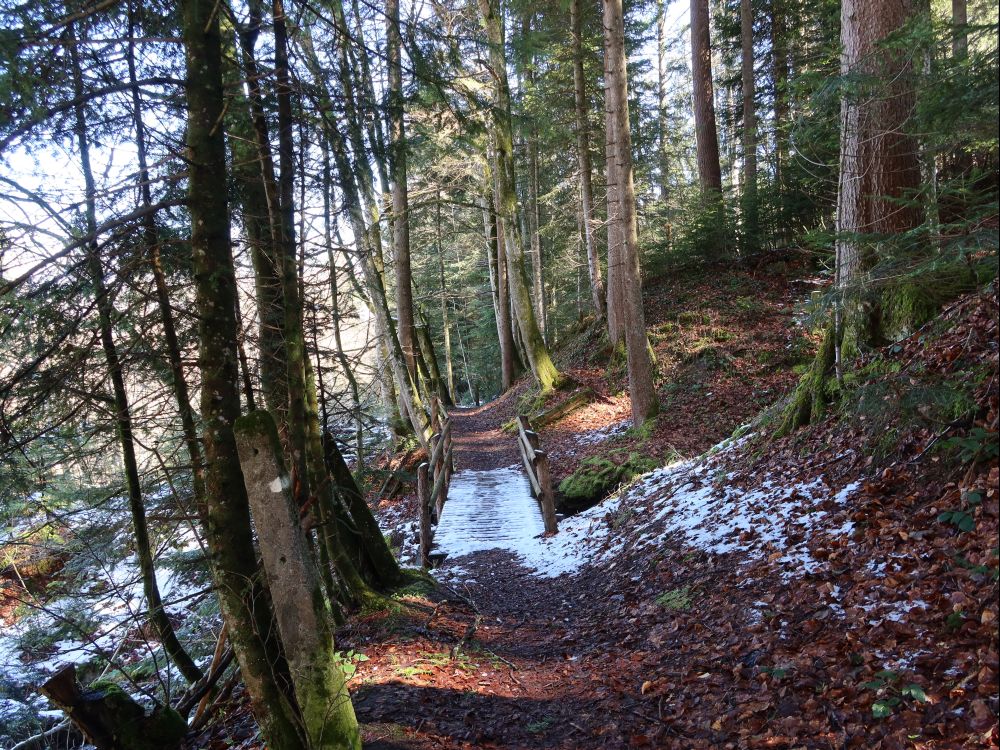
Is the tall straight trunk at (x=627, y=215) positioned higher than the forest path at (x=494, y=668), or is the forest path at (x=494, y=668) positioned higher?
the tall straight trunk at (x=627, y=215)

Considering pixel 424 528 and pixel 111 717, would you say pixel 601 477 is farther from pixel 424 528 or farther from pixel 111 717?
pixel 111 717

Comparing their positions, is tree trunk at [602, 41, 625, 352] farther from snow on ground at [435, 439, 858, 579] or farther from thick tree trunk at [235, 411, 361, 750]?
thick tree trunk at [235, 411, 361, 750]

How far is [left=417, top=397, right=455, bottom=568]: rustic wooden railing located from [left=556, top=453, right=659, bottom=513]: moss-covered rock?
2236 millimetres

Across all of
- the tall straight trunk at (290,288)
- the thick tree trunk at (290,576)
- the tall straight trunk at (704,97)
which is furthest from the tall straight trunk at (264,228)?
the tall straight trunk at (704,97)

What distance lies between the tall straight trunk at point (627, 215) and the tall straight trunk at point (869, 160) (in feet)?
16.2

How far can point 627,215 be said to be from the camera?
1106 cm

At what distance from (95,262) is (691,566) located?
18.1 feet

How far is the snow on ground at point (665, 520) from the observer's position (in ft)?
16.5

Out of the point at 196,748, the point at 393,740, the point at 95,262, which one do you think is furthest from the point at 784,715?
the point at 95,262

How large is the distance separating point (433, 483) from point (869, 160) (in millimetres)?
8804

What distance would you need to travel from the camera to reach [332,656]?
2.98 meters

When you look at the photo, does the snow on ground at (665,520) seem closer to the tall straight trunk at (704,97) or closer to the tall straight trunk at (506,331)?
the tall straight trunk at (704,97)

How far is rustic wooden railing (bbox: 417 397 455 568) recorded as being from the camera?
8945 millimetres

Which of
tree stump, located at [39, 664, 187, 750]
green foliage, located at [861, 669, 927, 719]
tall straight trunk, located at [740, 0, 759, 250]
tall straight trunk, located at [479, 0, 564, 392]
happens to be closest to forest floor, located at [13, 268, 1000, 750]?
green foliage, located at [861, 669, 927, 719]
